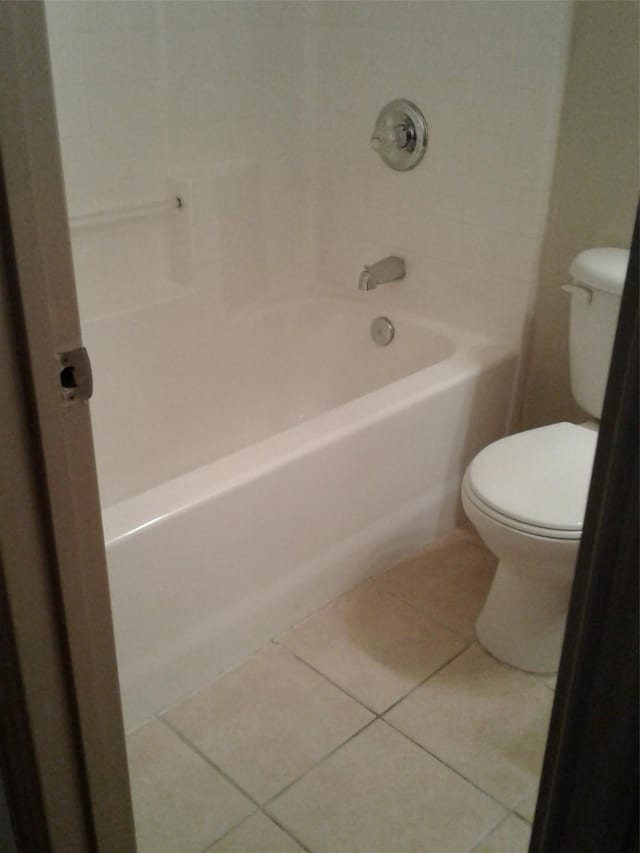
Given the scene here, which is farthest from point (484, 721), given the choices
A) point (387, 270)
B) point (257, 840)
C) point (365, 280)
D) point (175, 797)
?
point (387, 270)

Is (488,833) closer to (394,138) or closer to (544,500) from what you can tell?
(544,500)

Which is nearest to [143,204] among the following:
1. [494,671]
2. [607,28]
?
[607,28]

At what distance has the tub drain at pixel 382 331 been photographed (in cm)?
239

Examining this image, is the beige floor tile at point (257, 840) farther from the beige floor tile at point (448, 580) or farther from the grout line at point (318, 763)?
the beige floor tile at point (448, 580)

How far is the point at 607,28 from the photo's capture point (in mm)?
1855

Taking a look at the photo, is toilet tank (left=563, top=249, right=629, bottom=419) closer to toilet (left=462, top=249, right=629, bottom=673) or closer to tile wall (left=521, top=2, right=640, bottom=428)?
toilet (left=462, top=249, right=629, bottom=673)

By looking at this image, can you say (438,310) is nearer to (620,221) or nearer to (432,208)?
(432,208)

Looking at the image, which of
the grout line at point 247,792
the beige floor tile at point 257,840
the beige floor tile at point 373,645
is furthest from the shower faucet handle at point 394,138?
the beige floor tile at point 257,840

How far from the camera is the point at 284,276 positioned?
2.60 m

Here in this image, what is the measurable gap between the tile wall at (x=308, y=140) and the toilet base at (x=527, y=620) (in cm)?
73

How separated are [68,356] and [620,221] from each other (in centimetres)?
159

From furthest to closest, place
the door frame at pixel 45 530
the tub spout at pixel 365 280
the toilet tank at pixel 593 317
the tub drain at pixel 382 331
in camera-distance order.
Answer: the tub drain at pixel 382 331 < the tub spout at pixel 365 280 < the toilet tank at pixel 593 317 < the door frame at pixel 45 530

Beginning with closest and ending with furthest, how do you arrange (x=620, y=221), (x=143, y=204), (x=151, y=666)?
(x=151, y=666) → (x=620, y=221) → (x=143, y=204)

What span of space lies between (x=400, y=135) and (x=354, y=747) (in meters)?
1.53
